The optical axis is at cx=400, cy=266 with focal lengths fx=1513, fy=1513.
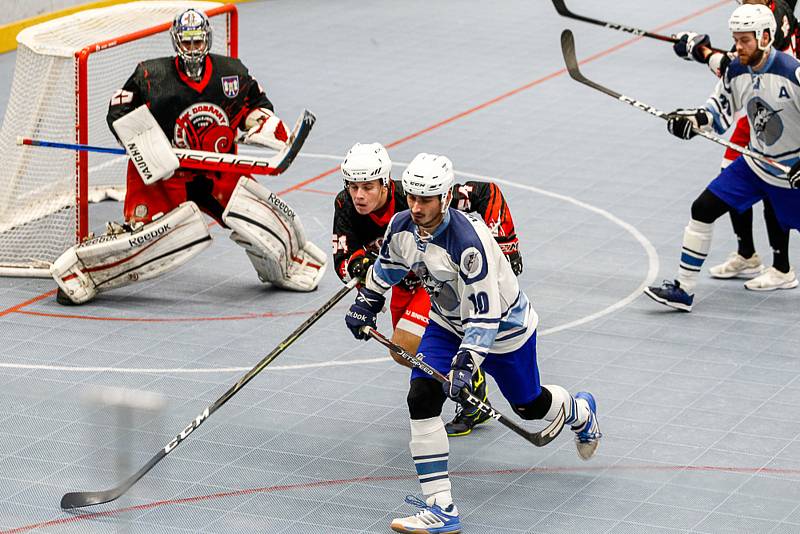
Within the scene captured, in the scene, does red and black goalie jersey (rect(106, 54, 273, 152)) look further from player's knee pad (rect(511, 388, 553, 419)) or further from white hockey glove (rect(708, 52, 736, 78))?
player's knee pad (rect(511, 388, 553, 419))

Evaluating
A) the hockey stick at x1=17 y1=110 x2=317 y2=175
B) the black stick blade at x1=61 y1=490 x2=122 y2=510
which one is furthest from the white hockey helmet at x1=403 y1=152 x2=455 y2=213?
the hockey stick at x1=17 y1=110 x2=317 y2=175

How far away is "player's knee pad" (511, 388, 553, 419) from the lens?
5.69 m

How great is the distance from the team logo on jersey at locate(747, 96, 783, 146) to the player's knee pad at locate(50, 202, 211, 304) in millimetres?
2814

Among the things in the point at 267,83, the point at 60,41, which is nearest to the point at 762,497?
the point at 60,41

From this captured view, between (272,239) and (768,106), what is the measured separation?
256 centimetres

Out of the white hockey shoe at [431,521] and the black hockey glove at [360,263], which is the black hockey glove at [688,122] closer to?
the black hockey glove at [360,263]

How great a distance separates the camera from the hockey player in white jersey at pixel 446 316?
5191 mm

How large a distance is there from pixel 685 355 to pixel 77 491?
296cm

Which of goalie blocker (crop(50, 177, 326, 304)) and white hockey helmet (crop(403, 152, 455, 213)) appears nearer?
white hockey helmet (crop(403, 152, 455, 213))

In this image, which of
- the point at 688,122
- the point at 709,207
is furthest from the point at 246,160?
the point at 709,207

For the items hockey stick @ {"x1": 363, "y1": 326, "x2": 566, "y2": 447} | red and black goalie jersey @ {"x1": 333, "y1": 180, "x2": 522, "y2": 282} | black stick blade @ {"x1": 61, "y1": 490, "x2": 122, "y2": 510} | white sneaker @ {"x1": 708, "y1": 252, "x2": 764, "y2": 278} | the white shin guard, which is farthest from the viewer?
white sneaker @ {"x1": 708, "y1": 252, "x2": 764, "y2": 278}

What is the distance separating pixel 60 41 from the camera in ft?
28.3

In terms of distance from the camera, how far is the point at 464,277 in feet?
17.2

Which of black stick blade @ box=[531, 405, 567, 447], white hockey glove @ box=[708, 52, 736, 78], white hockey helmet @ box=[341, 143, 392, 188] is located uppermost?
white hockey helmet @ box=[341, 143, 392, 188]
